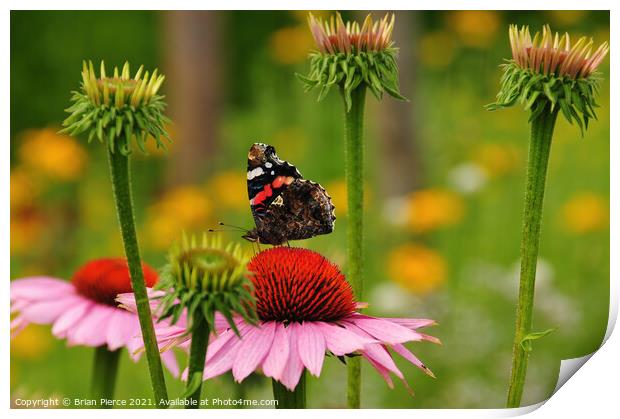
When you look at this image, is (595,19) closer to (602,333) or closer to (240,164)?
(602,333)

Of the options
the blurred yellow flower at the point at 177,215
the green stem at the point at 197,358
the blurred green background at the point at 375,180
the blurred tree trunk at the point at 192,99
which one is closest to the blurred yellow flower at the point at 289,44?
the blurred green background at the point at 375,180

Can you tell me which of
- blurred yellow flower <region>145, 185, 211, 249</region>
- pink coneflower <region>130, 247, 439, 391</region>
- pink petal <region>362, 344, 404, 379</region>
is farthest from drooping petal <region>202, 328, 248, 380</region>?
blurred yellow flower <region>145, 185, 211, 249</region>

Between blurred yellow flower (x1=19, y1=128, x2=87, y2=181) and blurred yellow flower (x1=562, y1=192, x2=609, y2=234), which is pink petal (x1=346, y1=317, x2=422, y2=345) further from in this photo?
blurred yellow flower (x1=19, y1=128, x2=87, y2=181)

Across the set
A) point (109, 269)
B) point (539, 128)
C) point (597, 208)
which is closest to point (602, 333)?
point (597, 208)

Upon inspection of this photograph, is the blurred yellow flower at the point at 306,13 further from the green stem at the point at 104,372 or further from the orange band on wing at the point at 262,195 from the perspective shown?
the green stem at the point at 104,372

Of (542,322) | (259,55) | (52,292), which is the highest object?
(259,55)

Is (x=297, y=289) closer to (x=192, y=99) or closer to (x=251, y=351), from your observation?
(x=251, y=351)
